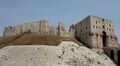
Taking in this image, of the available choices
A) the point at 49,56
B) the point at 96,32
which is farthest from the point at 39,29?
the point at 49,56

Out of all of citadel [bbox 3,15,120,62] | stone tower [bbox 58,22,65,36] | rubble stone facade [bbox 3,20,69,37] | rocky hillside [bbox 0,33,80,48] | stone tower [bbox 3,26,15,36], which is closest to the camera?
rocky hillside [bbox 0,33,80,48]

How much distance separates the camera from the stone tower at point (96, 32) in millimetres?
65062

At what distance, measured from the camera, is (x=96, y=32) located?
6606cm

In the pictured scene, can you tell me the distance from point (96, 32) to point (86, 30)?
113 inches

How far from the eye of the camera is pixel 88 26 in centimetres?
6656

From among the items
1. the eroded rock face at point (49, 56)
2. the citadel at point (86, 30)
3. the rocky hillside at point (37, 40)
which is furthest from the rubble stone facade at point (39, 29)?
the eroded rock face at point (49, 56)

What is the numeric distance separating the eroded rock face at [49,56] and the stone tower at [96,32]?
31.2 ft

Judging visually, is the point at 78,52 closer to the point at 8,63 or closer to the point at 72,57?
the point at 72,57

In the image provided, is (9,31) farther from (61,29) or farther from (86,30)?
(86,30)

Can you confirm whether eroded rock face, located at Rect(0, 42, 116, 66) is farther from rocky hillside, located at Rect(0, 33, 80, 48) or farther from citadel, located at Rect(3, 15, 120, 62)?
citadel, located at Rect(3, 15, 120, 62)

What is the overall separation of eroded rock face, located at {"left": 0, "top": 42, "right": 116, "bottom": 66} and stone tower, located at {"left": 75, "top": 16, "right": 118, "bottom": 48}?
31.2ft

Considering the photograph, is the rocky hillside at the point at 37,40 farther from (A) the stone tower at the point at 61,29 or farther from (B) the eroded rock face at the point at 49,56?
(A) the stone tower at the point at 61,29

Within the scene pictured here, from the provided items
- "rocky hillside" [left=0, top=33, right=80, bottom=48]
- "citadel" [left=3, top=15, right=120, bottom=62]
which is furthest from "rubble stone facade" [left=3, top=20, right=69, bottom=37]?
"rocky hillside" [left=0, top=33, right=80, bottom=48]

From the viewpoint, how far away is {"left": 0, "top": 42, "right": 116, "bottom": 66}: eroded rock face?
4738cm
